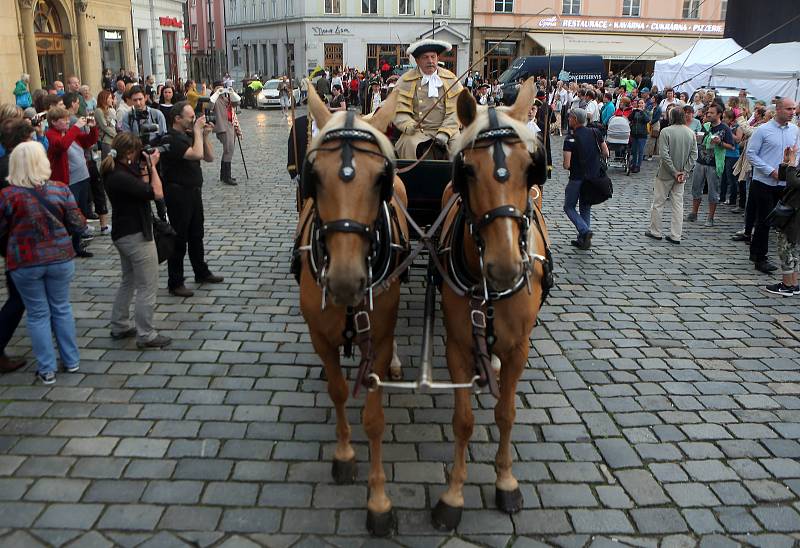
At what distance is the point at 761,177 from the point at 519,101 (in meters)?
6.56

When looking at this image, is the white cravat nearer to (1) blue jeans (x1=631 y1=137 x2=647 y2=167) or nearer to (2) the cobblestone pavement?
(2) the cobblestone pavement

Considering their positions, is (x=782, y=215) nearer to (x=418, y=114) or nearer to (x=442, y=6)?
(x=418, y=114)

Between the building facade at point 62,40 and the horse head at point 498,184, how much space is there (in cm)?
1944

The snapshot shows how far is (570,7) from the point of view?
47.8 meters

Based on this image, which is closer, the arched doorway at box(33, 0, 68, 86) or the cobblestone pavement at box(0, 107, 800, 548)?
the cobblestone pavement at box(0, 107, 800, 548)

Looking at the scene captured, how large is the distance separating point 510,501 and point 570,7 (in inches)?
1956

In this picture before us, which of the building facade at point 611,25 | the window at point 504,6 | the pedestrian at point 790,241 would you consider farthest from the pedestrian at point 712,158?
the window at point 504,6

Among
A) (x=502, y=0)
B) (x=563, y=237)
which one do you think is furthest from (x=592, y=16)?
(x=563, y=237)

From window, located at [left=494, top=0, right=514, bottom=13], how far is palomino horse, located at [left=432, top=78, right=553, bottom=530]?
160ft

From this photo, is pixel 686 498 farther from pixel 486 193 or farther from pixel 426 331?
pixel 486 193

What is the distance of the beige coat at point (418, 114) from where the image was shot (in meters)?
6.29

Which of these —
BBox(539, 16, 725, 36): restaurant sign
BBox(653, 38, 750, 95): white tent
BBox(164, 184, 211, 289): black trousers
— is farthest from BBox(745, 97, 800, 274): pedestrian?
BBox(539, 16, 725, 36): restaurant sign

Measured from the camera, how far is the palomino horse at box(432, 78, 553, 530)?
3.23m

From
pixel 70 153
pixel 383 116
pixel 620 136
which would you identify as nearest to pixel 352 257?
pixel 383 116
